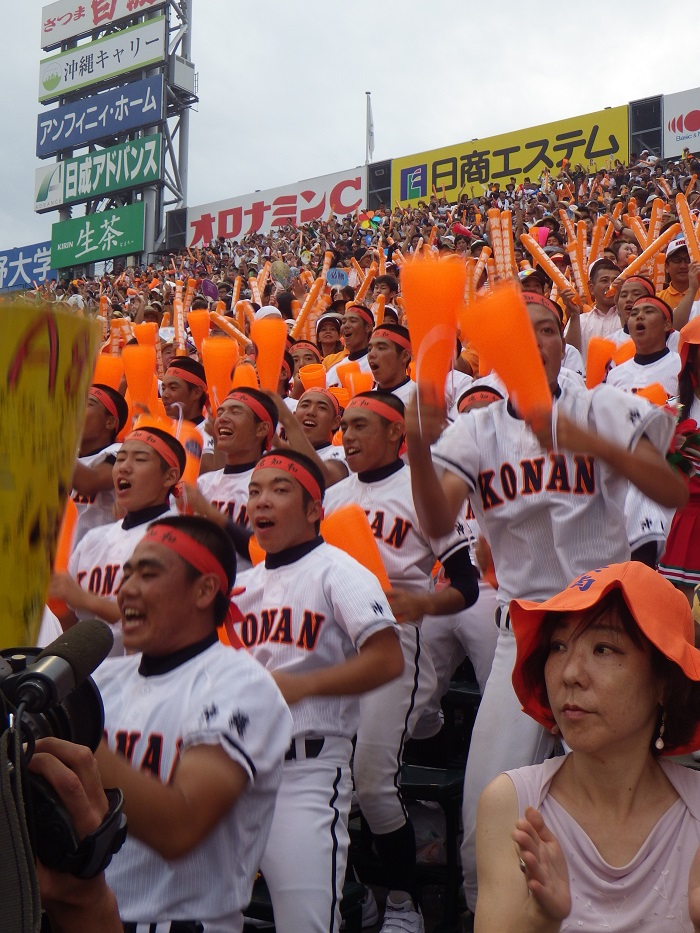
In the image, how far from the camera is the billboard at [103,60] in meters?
34.6

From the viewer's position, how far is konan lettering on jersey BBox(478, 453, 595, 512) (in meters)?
3.10

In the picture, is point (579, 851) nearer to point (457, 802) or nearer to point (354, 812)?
point (457, 802)

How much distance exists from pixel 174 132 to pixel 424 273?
117 ft

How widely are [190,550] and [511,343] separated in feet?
3.33

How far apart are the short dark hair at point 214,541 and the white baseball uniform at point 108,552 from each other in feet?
3.70

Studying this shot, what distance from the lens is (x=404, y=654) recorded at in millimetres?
3896

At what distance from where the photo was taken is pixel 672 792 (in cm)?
190

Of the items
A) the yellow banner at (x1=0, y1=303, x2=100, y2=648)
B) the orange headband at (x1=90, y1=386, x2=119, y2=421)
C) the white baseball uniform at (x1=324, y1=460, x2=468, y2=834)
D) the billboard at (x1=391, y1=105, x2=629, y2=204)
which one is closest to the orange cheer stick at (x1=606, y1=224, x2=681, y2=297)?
the white baseball uniform at (x1=324, y1=460, x2=468, y2=834)

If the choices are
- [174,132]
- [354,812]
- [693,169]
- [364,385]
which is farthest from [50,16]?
[354,812]

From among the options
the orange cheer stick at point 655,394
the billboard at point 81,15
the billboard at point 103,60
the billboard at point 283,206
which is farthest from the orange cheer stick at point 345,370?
the billboard at point 81,15

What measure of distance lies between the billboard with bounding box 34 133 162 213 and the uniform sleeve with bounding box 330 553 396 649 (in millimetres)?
32735

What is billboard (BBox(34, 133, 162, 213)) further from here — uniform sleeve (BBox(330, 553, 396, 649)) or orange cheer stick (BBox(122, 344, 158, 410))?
uniform sleeve (BBox(330, 553, 396, 649))

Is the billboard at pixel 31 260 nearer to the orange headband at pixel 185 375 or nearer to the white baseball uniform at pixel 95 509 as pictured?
the orange headband at pixel 185 375

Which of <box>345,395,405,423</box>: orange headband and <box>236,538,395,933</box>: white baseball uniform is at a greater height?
<box>345,395,405,423</box>: orange headband
